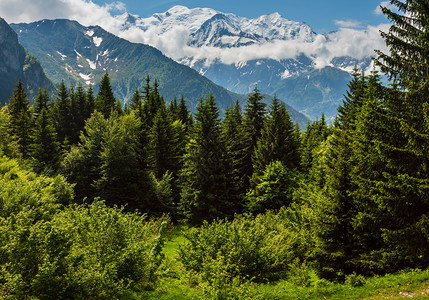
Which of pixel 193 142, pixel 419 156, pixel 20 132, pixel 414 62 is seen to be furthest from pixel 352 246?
pixel 20 132

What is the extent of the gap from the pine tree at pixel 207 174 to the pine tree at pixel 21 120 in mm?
25831

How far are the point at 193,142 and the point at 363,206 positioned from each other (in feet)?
67.6

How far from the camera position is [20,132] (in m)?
41.0

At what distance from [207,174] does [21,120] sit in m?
32.6

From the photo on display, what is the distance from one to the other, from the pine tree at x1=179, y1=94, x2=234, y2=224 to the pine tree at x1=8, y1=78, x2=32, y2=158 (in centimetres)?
2583

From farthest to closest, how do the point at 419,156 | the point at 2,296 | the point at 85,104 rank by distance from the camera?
1. the point at 85,104
2. the point at 419,156
3. the point at 2,296

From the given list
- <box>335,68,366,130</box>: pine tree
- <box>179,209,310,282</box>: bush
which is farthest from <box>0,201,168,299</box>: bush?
<box>335,68,366,130</box>: pine tree

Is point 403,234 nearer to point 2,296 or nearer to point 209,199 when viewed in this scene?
point 2,296

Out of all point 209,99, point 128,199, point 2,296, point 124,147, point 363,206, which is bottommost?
point 128,199

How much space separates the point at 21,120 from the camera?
41344 mm

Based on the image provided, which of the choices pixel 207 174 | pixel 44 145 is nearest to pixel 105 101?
pixel 44 145

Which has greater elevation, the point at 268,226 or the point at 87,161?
the point at 87,161

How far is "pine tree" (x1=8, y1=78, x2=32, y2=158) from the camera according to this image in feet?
134

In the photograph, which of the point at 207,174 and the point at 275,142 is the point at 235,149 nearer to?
the point at 275,142
